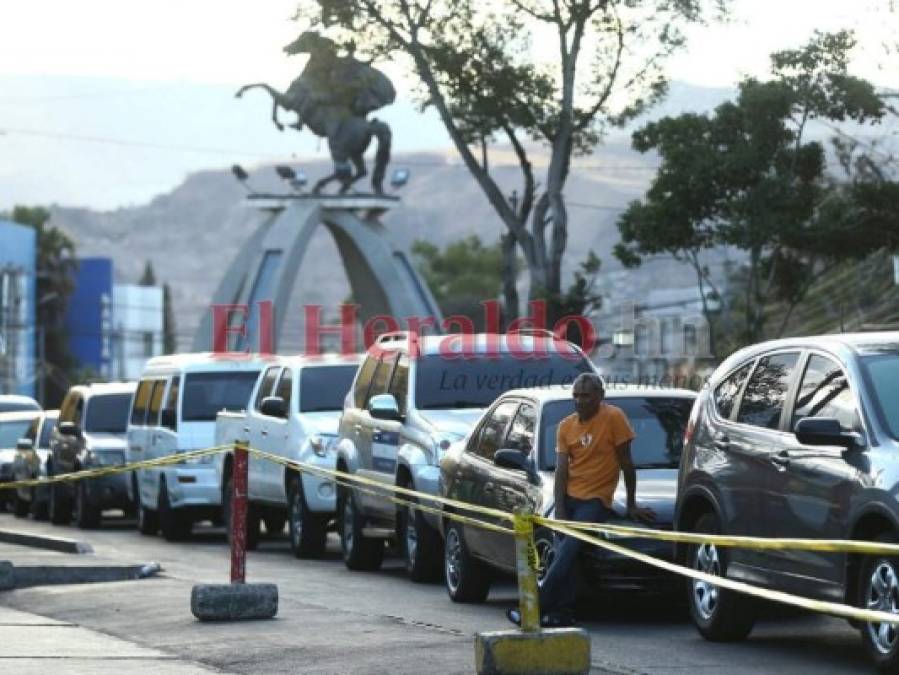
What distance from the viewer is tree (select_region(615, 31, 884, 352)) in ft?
108

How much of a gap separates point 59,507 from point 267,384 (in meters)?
8.79

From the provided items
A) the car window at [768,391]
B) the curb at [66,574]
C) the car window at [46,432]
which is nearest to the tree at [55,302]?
the car window at [46,432]

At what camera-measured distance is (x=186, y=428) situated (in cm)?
2789

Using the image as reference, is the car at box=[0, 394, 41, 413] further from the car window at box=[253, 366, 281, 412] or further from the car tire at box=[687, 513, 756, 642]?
the car tire at box=[687, 513, 756, 642]

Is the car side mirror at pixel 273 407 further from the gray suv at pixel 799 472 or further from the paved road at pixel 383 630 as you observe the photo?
the gray suv at pixel 799 472

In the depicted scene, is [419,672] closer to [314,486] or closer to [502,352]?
[502,352]

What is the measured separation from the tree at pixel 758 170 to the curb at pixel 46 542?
11.1m

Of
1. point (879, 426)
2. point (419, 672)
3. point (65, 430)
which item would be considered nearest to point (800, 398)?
point (879, 426)

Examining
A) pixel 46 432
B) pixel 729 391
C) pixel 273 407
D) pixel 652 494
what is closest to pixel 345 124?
pixel 46 432

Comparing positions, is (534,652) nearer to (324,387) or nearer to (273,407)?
(273,407)

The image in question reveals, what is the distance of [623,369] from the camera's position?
2360 inches

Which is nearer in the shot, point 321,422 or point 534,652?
point 534,652

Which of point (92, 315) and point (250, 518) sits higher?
point (92, 315)

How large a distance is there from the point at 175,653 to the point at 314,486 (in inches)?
360
